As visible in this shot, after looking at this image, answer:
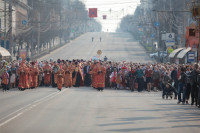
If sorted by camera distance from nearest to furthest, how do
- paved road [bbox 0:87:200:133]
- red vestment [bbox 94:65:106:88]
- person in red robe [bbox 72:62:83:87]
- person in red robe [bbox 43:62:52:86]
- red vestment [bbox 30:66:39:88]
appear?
paved road [bbox 0:87:200:133] → red vestment [bbox 94:65:106:88] → red vestment [bbox 30:66:39:88] → person in red robe [bbox 72:62:83:87] → person in red robe [bbox 43:62:52:86]

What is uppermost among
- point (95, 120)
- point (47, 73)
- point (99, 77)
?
point (47, 73)

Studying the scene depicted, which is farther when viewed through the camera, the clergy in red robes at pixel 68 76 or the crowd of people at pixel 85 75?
the clergy in red robes at pixel 68 76

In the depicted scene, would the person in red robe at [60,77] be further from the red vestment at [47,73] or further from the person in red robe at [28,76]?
the red vestment at [47,73]

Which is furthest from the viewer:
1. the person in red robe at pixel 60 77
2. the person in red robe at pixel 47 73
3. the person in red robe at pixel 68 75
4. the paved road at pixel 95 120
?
the person in red robe at pixel 47 73

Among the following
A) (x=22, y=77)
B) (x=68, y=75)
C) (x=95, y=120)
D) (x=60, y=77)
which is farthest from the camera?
(x=68, y=75)

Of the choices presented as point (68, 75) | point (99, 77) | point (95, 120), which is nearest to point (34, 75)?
point (68, 75)

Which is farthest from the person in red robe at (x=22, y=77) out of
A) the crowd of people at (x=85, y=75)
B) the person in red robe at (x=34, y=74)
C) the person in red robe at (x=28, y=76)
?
the person in red robe at (x=34, y=74)

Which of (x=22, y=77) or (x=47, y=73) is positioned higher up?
(x=47, y=73)

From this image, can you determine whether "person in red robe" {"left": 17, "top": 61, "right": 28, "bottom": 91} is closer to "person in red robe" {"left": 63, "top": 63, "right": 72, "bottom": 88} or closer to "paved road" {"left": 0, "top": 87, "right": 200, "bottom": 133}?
"person in red robe" {"left": 63, "top": 63, "right": 72, "bottom": 88}

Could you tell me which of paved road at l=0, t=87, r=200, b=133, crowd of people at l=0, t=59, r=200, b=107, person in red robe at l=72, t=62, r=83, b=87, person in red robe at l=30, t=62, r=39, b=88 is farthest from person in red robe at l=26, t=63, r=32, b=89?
paved road at l=0, t=87, r=200, b=133

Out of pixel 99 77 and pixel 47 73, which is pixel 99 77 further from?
pixel 47 73

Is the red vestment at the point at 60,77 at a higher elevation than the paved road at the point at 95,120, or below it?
higher

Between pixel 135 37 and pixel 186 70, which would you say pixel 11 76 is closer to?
pixel 186 70

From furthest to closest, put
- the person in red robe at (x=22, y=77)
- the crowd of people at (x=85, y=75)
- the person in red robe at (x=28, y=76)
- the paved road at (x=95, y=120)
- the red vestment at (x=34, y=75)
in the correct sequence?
the red vestment at (x=34, y=75)
the person in red robe at (x=28, y=76)
the crowd of people at (x=85, y=75)
the person in red robe at (x=22, y=77)
the paved road at (x=95, y=120)
